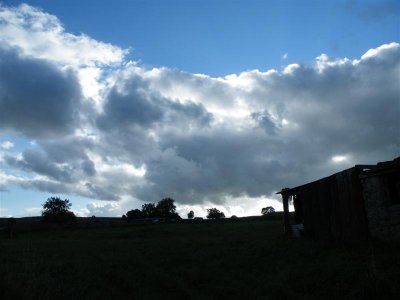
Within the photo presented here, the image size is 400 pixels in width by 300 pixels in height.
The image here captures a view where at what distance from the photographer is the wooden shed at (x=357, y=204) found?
55.0ft

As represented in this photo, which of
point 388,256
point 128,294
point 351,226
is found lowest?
point 128,294

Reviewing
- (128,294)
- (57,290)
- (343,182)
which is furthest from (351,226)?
(57,290)

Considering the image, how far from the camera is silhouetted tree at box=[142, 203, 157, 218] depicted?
9581 centimetres

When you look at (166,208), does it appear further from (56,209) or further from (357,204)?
(357,204)

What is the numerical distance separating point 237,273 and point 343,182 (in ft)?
25.7

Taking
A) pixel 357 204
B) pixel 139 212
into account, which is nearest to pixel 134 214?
pixel 139 212

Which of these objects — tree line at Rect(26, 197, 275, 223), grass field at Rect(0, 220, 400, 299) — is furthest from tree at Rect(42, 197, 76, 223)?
grass field at Rect(0, 220, 400, 299)

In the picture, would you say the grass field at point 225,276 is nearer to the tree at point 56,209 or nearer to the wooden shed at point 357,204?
the wooden shed at point 357,204

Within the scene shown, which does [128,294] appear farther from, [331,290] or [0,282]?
[331,290]

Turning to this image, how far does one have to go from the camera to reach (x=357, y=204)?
18266 millimetres

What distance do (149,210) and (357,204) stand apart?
275ft

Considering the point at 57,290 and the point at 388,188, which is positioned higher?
the point at 388,188

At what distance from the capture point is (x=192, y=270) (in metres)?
15.0

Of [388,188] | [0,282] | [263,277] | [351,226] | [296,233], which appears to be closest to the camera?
[0,282]
